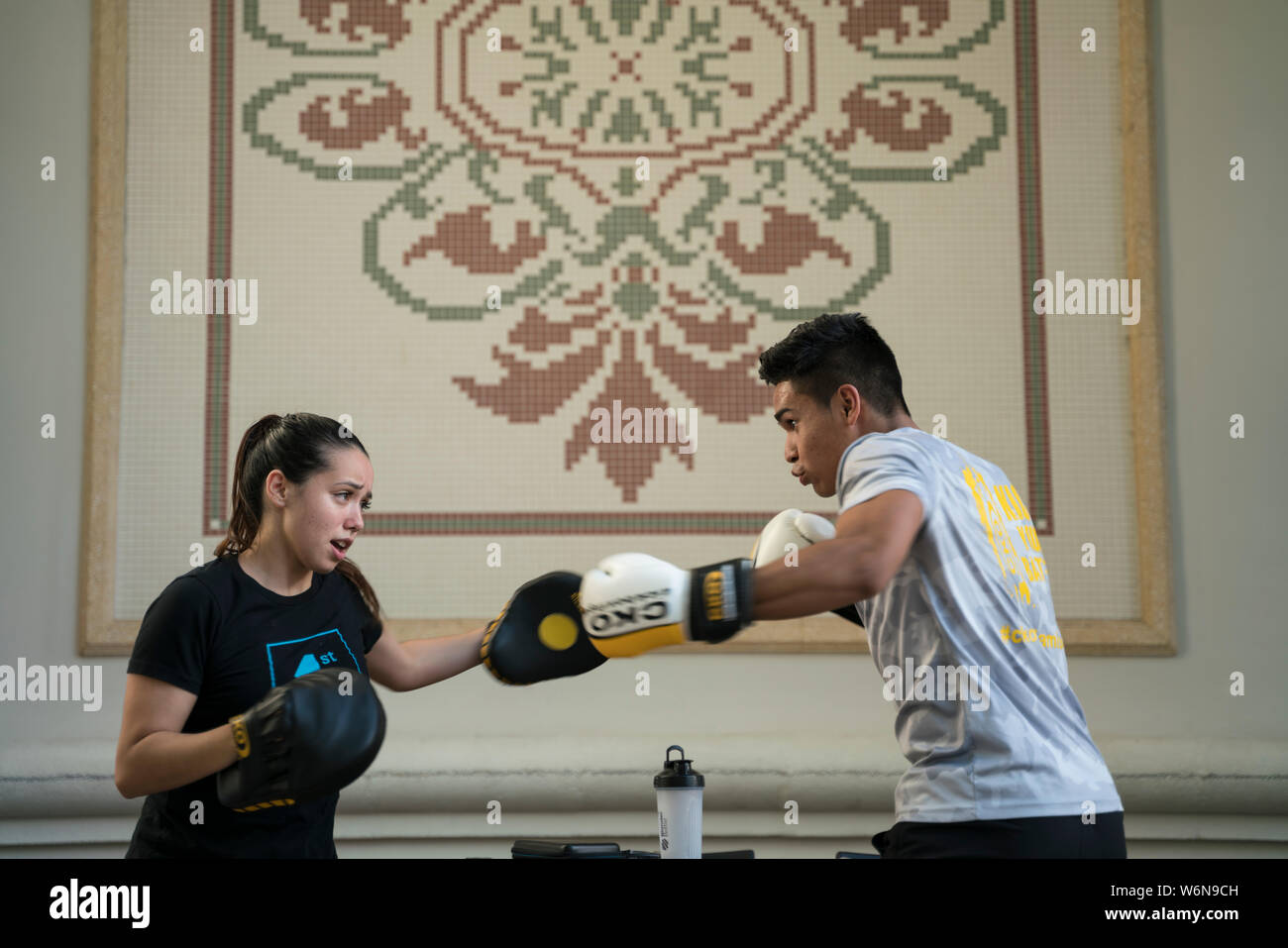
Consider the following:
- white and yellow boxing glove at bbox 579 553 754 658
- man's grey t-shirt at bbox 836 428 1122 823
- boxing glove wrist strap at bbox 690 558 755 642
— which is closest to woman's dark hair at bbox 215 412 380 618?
white and yellow boxing glove at bbox 579 553 754 658

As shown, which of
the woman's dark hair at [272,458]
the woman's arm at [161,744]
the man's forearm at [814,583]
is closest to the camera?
the man's forearm at [814,583]

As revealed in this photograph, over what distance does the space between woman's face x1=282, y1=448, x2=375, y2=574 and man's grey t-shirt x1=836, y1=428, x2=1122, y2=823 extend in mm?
809

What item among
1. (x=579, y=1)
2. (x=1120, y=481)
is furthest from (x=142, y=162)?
(x=1120, y=481)

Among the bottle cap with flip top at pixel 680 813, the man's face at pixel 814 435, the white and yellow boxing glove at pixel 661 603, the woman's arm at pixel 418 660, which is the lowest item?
the bottle cap with flip top at pixel 680 813

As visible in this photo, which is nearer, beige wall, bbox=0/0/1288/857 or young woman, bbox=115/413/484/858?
young woman, bbox=115/413/484/858

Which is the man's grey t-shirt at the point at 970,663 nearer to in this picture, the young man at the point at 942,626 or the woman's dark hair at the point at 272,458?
the young man at the point at 942,626

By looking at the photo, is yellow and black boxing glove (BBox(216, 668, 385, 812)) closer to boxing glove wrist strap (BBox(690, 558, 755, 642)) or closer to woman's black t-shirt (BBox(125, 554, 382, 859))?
woman's black t-shirt (BBox(125, 554, 382, 859))

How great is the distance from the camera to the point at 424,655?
2.28m

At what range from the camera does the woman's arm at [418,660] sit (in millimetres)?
2236

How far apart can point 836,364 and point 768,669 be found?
1.07 meters

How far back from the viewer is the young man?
163 cm

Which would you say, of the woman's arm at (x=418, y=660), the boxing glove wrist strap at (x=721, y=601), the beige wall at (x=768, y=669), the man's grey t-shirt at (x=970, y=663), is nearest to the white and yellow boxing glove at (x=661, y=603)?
the boxing glove wrist strap at (x=721, y=601)

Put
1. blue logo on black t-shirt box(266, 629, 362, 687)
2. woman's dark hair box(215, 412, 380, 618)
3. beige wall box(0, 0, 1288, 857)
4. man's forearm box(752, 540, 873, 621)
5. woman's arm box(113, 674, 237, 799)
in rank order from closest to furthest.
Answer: man's forearm box(752, 540, 873, 621) < woman's arm box(113, 674, 237, 799) < blue logo on black t-shirt box(266, 629, 362, 687) < woman's dark hair box(215, 412, 380, 618) < beige wall box(0, 0, 1288, 857)

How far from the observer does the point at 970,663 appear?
1701 mm
